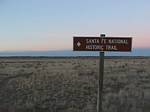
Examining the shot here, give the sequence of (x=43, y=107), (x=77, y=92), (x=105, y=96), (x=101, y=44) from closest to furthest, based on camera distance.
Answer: (x=101, y=44), (x=43, y=107), (x=105, y=96), (x=77, y=92)

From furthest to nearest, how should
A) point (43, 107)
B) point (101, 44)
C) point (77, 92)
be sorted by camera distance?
point (77, 92) < point (43, 107) < point (101, 44)

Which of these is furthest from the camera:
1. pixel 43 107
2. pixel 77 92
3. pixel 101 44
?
pixel 77 92

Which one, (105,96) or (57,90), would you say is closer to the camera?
(105,96)

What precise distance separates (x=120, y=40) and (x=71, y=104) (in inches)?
231

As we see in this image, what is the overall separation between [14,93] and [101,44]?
32.6ft

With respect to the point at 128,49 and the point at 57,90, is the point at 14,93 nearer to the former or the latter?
the point at 57,90

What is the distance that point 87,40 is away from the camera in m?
12.8

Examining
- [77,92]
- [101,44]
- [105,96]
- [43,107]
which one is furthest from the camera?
[77,92]

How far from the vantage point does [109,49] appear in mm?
12820

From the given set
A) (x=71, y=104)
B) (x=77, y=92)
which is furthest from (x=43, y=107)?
(x=77, y=92)

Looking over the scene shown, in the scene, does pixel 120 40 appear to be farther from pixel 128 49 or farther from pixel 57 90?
pixel 57 90

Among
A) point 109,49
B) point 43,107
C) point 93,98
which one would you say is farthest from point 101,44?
point 93,98

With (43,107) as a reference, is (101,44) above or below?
above

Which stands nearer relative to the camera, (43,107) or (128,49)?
(128,49)
